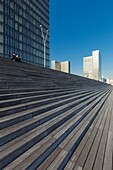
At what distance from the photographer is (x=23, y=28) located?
41.2 metres

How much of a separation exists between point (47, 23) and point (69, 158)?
192ft

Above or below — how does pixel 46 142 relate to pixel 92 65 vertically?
below

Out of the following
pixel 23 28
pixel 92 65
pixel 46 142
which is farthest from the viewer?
pixel 92 65

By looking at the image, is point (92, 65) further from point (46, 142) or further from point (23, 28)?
point (46, 142)

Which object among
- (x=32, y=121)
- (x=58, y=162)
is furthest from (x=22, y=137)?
(x=58, y=162)

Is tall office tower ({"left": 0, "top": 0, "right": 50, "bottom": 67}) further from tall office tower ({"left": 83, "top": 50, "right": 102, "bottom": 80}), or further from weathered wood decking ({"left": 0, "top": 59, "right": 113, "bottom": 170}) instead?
tall office tower ({"left": 83, "top": 50, "right": 102, "bottom": 80})

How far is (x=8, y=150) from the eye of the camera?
1910 millimetres

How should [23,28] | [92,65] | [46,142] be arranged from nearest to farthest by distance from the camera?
[46,142]
[23,28]
[92,65]

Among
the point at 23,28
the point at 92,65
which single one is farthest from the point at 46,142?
the point at 92,65

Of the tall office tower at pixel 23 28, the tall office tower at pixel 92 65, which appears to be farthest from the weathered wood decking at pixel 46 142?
the tall office tower at pixel 92 65

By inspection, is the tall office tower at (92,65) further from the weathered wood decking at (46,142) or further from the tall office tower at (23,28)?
the weathered wood decking at (46,142)

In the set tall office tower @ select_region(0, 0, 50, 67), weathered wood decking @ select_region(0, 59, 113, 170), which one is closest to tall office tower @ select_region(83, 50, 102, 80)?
tall office tower @ select_region(0, 0, 50, 67)

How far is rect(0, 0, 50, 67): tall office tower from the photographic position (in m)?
35.2

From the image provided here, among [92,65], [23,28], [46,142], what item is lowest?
[46,142]
